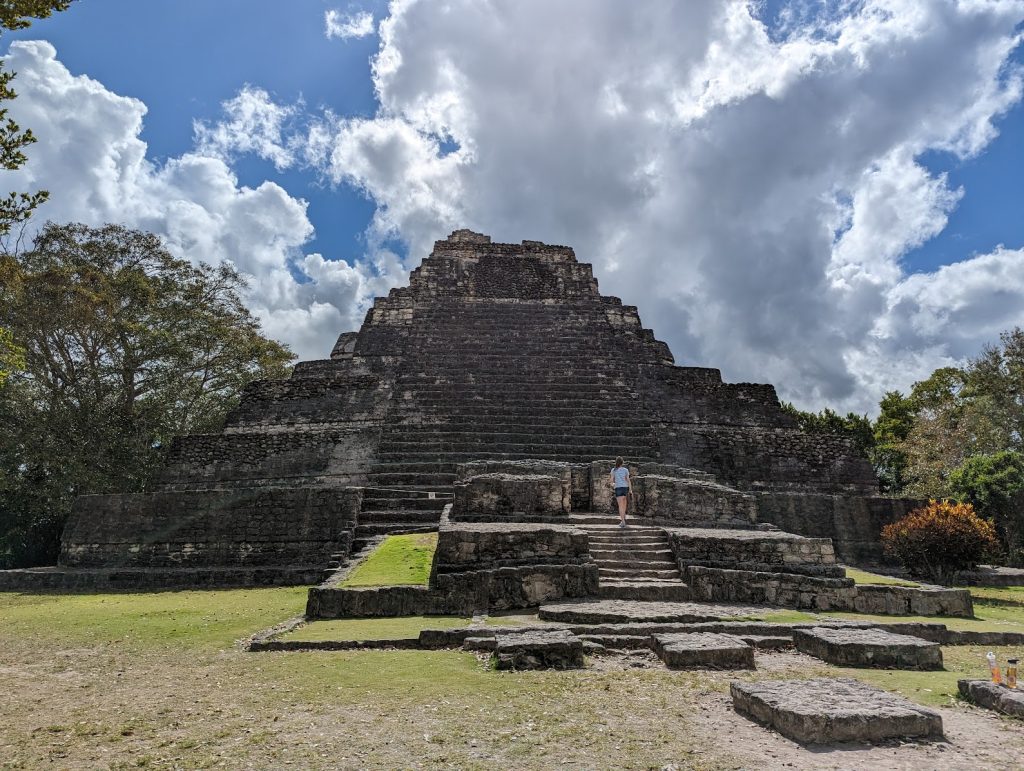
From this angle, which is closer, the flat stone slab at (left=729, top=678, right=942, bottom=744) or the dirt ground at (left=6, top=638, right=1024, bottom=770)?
the dirt ground at (left=6, top=638, right=1024, bottom=770)

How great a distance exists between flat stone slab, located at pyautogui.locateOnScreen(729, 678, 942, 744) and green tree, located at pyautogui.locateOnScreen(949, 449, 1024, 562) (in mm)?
13995

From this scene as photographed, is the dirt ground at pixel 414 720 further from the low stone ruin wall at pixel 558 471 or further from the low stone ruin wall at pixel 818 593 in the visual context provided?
the low stone ruin wall at pixel 558 471

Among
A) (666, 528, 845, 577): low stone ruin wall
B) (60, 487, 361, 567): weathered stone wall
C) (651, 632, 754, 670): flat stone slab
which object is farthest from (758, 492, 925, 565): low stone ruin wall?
(60, 487, 361, 567): weathered stone wall

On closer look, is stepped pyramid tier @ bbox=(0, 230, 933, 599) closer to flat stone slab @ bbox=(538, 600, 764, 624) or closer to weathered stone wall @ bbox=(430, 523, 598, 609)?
weathered stone wall @ bbox=(430, 523, 598, 609)

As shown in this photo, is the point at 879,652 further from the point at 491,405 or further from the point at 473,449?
the point at 491,405

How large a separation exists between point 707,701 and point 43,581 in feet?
39.8

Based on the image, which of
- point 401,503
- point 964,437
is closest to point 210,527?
point 401,503

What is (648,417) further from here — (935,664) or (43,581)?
(43,581)

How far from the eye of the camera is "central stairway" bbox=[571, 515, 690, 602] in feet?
24.8

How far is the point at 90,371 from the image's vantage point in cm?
1945

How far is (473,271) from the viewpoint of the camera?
25.5 metres

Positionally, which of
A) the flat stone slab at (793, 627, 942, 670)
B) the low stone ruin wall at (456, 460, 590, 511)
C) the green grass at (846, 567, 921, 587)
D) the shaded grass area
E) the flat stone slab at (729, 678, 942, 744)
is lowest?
the flat stone slab at (729, 678, 942, 744)

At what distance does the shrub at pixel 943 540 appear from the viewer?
34.9 ft

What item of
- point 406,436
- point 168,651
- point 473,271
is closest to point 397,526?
point 406,436
